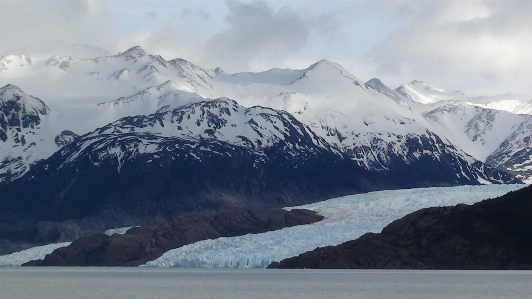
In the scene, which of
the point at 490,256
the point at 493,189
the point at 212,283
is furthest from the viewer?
the point at 493,189

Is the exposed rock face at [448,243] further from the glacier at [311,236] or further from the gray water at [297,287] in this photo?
the gray water at [297,287]

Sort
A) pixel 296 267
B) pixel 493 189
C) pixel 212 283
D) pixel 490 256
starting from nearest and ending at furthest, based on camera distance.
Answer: pixel 212 283
pixel 490 256
pixel 296 267
pixel 493 189

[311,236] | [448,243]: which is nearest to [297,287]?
[448,243]

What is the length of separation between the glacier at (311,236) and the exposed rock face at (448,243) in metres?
4.05

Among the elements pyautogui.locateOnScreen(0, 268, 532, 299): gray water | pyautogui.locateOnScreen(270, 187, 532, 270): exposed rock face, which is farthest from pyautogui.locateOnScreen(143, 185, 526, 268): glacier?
pyautogui.locateOnScreen(0, 268, 532, 299): gray water

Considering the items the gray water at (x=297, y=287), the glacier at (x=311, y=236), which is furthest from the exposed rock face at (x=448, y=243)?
the gray water at (x=297, y=287)

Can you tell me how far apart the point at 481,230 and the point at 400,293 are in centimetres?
6420

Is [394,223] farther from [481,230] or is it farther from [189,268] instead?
[189,268]

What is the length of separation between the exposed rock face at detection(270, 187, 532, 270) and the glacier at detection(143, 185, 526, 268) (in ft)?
13.3

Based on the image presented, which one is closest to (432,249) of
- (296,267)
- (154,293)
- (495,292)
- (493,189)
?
(296,267)

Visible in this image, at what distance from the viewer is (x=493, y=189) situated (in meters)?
194

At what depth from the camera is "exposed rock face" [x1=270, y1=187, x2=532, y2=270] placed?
156500 millimetres

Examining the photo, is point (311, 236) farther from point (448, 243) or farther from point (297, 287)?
point (297, 287)

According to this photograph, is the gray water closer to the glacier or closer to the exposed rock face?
the exposed rock face
